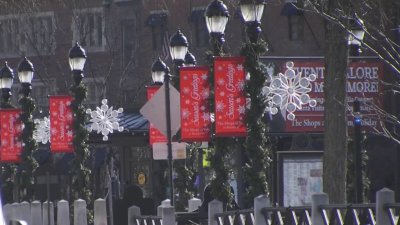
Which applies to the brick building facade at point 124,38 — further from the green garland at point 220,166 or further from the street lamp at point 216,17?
the street lamp at point 216,17

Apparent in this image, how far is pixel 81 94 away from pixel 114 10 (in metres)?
27.7

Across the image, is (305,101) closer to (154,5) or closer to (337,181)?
(337,181)

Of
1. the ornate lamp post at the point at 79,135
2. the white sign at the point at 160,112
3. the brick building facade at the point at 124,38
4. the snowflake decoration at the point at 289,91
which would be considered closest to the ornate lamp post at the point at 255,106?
the white sign at the point at 160,112

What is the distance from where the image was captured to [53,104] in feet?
101

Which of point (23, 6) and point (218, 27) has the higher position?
point (23, 6)

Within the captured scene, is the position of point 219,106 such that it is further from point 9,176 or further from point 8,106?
point 9,176

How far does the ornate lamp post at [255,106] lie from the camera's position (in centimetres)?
2112


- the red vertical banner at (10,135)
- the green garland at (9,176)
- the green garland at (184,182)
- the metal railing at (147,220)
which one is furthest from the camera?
the green garland at (9,176)

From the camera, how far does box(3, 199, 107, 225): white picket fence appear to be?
28172 mm

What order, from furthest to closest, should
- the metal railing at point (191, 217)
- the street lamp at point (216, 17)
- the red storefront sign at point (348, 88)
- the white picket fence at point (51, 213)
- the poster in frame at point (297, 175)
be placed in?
the white picket fence at point (51, 213) < the red storefront sign at point (348, 88) < the poster in frame at point (297, 175) < the metal railing at point (191, 217) < the street lamp at point (216, 17)

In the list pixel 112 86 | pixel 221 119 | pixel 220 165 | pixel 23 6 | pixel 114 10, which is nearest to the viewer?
pixel 221 119

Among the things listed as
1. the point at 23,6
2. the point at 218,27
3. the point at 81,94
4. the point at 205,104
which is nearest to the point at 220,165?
the point at 205,104

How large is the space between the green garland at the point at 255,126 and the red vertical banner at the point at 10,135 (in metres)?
13.7

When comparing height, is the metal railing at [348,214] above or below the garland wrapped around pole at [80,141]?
below
